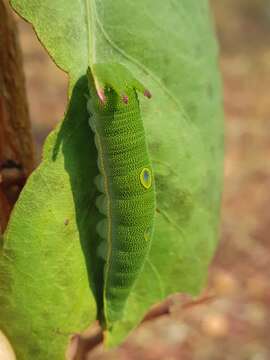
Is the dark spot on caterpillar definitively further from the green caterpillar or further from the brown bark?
the brown bark

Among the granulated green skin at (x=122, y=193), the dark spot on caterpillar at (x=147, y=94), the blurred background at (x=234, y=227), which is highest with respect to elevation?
the dark spot on caterpillar at (x=147, y=94)

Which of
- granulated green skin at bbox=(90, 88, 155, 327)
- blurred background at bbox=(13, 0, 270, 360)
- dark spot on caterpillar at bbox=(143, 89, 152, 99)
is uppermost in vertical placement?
dark spot on caterpillar at bbox=(143, 89, 152, 99)

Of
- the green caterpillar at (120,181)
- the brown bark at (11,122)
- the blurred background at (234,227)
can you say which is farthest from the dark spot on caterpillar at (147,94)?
the blurred background at (234,227)

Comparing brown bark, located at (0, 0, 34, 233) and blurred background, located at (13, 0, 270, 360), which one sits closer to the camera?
brown bark, located at (0, 0, 34, 233)

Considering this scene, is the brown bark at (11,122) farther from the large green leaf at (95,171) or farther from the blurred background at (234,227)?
the blurred background at (234,227)

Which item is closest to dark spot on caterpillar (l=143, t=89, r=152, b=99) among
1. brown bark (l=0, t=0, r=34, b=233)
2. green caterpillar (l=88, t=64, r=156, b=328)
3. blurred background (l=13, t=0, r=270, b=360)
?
green caterpillar (l=88, t=64, r=156, b=328)

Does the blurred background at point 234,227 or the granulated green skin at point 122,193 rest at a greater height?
the granulated green skin at point 122,193
